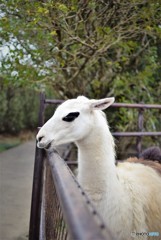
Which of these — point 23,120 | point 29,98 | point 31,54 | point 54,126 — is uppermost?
point 31,54

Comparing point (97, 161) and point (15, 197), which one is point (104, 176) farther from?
point (15, 197)

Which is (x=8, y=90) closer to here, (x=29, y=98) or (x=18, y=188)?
(x=29, y=98)

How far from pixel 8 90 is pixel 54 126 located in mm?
11394

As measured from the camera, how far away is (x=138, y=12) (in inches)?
198

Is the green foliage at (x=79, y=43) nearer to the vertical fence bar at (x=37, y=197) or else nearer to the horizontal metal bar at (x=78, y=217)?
the vertical fence bar at (x=37, y=197)

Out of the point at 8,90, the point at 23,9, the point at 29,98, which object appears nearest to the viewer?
the point at 23,9

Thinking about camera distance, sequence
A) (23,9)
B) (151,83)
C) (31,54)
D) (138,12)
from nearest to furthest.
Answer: (23,9), (138,12), (31,54), (151,83)

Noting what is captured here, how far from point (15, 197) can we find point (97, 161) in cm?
350

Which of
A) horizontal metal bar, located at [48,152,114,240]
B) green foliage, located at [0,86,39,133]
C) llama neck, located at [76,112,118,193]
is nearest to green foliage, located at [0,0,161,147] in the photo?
llama neck, located at [76,112,118,193]

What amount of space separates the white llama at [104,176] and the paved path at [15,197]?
181 cm

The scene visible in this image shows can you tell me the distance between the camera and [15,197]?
5.48m

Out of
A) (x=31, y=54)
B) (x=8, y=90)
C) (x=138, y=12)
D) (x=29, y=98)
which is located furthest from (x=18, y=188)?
(x=29, y=98)

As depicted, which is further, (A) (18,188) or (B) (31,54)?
(A) (18,188)

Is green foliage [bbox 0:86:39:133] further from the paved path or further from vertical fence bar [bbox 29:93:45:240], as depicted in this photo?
vertical fence bar [bbox 29:93:45:240]
